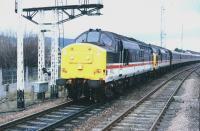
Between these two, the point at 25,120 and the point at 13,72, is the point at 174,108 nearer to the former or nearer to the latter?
the point at 25,120

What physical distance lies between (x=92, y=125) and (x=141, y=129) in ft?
5.10

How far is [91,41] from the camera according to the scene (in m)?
18.0

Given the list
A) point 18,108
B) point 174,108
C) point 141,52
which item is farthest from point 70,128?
point 141,52

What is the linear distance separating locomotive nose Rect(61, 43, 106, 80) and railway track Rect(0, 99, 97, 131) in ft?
4.19

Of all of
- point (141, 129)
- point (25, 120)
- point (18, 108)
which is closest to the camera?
point (141, 129)

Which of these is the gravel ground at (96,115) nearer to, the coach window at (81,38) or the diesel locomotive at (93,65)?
the diesel locomotive at (93,65)

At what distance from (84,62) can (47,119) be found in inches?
151

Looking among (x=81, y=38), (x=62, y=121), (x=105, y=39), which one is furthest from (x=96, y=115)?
(x=81, y=38)

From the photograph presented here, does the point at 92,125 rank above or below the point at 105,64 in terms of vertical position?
below

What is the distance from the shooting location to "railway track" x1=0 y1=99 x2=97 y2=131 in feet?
39.0

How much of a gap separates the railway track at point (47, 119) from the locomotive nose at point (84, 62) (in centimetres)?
128

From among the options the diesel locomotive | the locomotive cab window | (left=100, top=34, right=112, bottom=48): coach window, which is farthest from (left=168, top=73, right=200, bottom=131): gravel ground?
the locomotive cab window

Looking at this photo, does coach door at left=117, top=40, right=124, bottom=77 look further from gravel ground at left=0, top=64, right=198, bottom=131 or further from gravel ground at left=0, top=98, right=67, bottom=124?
gravel ground at left=0, top=98, right=67, bottom=124

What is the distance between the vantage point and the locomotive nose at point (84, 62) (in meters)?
16.3
